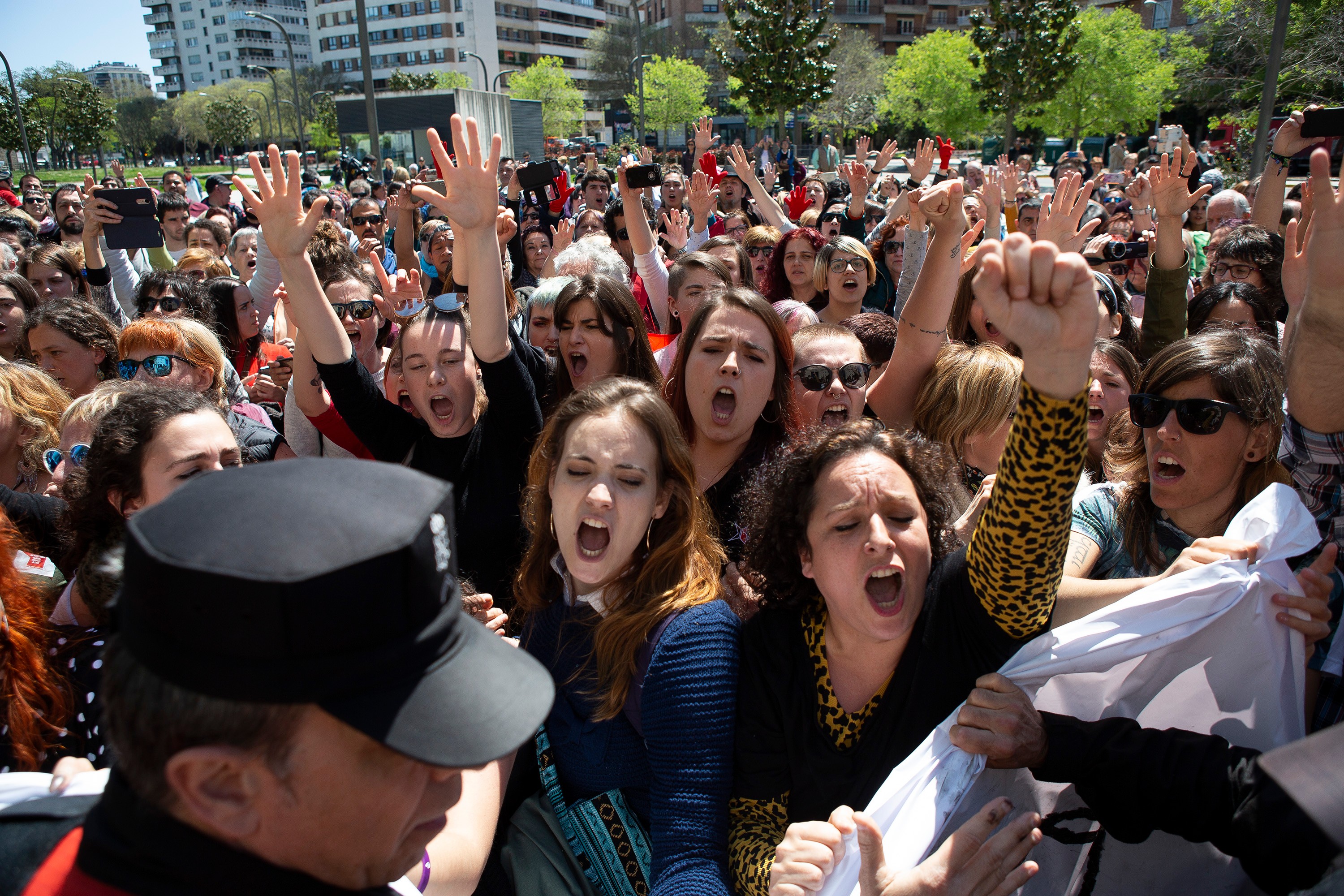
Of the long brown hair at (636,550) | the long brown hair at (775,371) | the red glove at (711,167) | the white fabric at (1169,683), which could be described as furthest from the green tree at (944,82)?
the white fabric at (1169,683)

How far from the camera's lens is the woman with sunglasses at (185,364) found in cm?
378

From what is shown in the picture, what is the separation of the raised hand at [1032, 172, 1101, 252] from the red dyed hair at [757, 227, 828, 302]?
2.33 meters

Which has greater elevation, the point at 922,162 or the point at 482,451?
the point at 922,162

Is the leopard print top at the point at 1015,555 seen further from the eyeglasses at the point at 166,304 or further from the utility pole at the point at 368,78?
the utility pole at the point at 368,78

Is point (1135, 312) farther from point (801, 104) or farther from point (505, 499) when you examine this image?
point (801, 104)

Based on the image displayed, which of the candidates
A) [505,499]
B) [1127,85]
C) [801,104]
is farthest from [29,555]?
[1127,85]

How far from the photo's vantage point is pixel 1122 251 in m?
4.93

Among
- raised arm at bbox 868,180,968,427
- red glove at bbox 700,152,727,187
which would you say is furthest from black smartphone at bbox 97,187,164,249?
raised arm at bbox 868,180,968,427

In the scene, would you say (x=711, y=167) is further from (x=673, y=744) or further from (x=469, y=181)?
(x=673, y=744)

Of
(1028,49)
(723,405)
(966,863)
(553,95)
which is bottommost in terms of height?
(966,863)

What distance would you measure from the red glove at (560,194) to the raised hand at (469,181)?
6.74 metres

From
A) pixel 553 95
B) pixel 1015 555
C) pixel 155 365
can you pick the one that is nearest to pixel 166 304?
pixel 155 365

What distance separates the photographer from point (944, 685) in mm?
1976

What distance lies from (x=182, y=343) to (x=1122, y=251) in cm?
517
